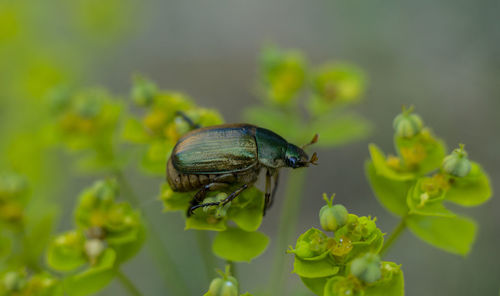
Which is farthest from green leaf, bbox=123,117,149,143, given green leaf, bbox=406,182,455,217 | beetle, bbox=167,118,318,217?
green leaf, bbox=406,182,455,217

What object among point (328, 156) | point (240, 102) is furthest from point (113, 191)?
point (240, 102)

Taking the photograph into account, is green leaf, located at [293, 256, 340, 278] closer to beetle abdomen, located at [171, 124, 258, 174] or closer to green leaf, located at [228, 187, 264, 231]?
green leaf, located at [228, 187, 264, 231]

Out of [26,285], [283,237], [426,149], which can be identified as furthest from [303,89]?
[26,285]

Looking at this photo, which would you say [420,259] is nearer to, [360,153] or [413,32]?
[360,153]

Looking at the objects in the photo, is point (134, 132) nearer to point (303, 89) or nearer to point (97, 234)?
point (97, 234)

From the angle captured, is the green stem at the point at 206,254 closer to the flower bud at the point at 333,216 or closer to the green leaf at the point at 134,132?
the green leaf at the point at 134,132

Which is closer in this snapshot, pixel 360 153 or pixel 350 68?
pixel 350 68

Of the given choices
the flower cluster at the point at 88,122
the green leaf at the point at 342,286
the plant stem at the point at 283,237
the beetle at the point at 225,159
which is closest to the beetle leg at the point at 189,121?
the beetle at the point at 225,159

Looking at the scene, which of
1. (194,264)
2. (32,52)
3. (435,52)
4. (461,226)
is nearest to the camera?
(461,226)
